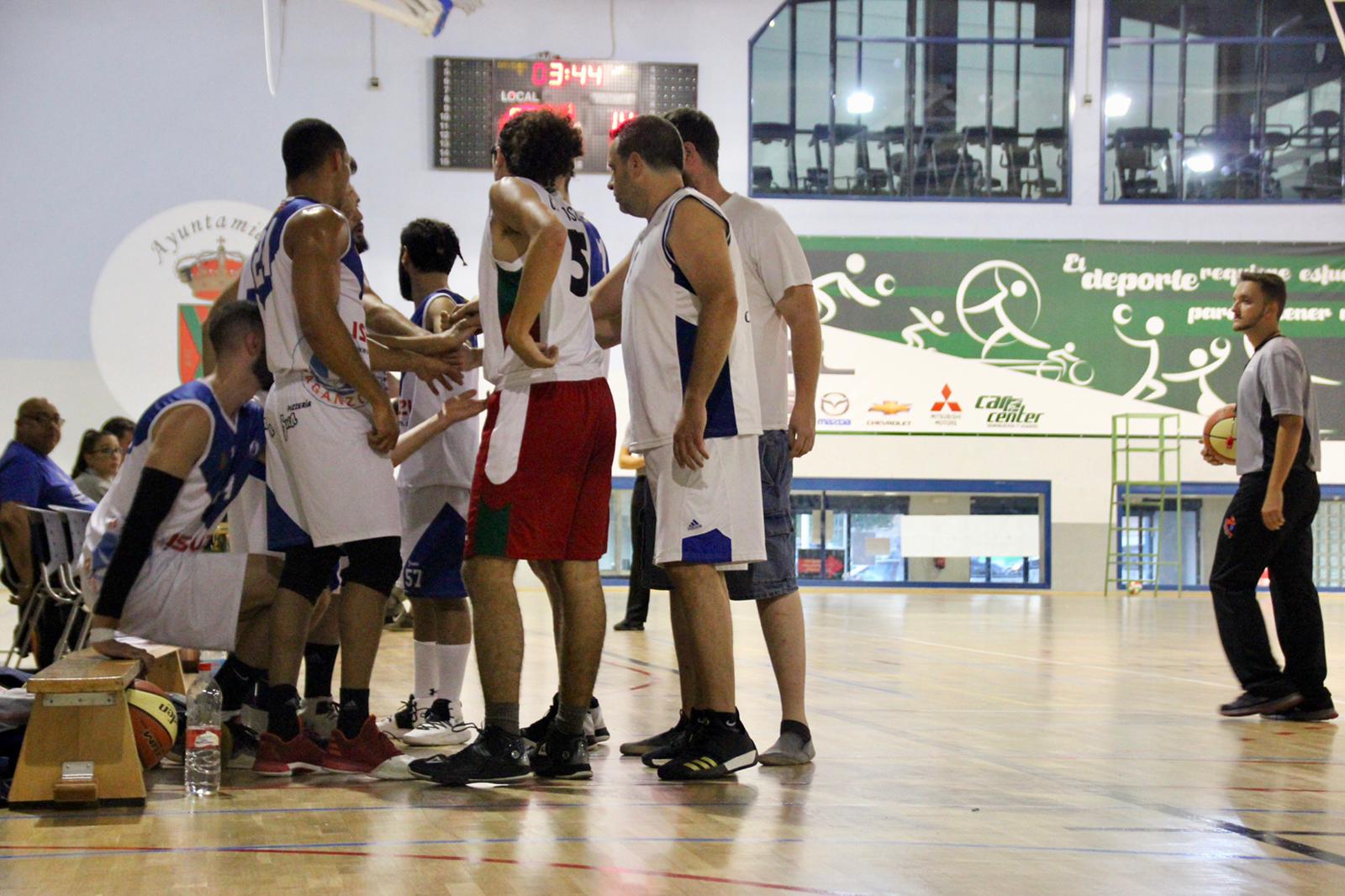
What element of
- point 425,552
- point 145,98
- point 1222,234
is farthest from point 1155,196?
point 425,552

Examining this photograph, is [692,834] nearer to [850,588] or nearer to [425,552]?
[425,552]

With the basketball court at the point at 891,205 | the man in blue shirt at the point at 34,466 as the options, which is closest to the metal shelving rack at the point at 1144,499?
the basketball court at the point at 891,205

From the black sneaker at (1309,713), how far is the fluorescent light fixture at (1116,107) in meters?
12.2

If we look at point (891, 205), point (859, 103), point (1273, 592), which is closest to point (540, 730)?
point (1273, 592)

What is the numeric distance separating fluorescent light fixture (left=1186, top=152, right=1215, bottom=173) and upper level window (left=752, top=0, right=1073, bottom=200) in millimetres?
1500

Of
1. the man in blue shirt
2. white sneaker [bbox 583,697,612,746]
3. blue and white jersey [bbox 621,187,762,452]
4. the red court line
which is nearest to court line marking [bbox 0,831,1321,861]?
the red court line

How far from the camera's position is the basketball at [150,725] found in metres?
3.19

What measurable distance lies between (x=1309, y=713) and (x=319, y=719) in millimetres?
3338

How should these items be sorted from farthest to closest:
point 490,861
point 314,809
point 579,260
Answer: point 579,260 → point 314,809 → point 490,861

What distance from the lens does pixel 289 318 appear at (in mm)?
3350

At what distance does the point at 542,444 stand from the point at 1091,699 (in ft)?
9.31

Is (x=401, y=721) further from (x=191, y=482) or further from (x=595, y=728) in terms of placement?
(x=191, y=482)

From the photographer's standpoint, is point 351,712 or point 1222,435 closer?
point 351,712

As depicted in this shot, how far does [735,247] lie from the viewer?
11.1 ft
